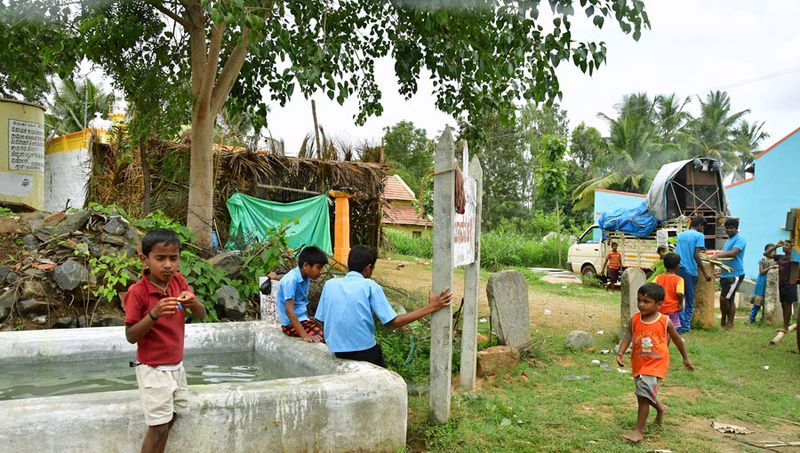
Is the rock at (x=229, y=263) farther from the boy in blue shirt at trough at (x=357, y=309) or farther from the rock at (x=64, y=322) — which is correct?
the boy in blue shirt at trough at (x=357, y=309)

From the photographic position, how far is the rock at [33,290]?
6.63 metres

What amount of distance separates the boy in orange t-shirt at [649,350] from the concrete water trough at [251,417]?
1.94 m

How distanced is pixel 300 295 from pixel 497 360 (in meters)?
2.28

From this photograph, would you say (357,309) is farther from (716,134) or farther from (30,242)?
(716,134)

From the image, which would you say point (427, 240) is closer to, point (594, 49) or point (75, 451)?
point (594, 49)

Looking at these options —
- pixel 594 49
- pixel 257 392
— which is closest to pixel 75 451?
pixel 257 392

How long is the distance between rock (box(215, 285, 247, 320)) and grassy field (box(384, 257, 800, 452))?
3106mm

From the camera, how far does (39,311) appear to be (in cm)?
666

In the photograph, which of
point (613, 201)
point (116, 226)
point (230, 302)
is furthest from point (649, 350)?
point (613, 201)

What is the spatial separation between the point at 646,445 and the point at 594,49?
4.32 m

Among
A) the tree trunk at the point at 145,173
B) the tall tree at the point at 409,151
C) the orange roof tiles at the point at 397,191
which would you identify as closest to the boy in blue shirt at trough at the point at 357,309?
Answer: the tree trunk at the point at 145,173

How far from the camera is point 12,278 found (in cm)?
677

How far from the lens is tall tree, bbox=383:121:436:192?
3728cm

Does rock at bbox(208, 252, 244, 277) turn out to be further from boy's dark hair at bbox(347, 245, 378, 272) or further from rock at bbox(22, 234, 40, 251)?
boy's dark hair at bbox(347, 245, 378, 272)
